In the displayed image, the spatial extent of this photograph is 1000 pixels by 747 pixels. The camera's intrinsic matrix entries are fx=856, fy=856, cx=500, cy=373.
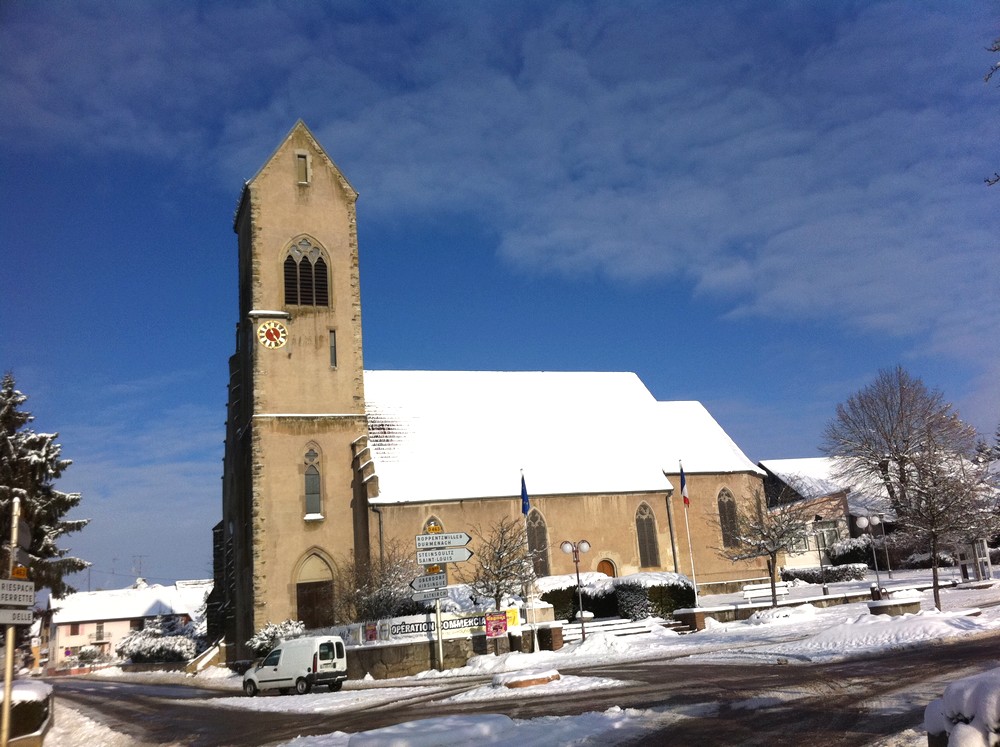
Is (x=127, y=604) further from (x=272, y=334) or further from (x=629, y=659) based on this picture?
(x=629, y=659)

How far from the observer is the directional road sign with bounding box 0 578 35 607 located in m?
13.4

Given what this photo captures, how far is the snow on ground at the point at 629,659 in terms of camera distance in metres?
12.0

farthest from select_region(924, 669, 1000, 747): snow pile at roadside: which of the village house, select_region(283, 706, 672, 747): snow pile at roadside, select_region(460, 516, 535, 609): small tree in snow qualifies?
the village house

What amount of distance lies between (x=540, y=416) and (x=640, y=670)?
89.9 feet

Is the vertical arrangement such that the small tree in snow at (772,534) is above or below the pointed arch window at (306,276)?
below

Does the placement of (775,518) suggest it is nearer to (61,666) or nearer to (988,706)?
(988,706)

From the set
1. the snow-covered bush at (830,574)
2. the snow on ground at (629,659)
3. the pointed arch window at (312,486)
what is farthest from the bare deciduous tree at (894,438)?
the pointed arch window at (312,486)

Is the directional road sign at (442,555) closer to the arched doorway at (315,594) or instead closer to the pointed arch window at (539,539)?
the arched doorway at (315,594)

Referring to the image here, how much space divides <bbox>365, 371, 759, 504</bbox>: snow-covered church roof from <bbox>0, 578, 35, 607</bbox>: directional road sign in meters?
25.5

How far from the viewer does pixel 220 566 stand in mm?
48094

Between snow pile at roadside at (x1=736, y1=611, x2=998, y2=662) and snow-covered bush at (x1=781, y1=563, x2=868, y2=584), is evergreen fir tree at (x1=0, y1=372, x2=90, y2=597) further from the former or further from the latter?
snow-covered bush at (x1=781, y1=563, x2=868, y2=584)

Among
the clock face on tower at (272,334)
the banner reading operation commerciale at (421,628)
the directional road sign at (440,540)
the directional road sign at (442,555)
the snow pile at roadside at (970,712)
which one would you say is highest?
the clock face on tower at (272,334)

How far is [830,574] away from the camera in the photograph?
49375mm

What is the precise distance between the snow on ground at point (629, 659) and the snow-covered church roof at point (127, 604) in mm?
51150
